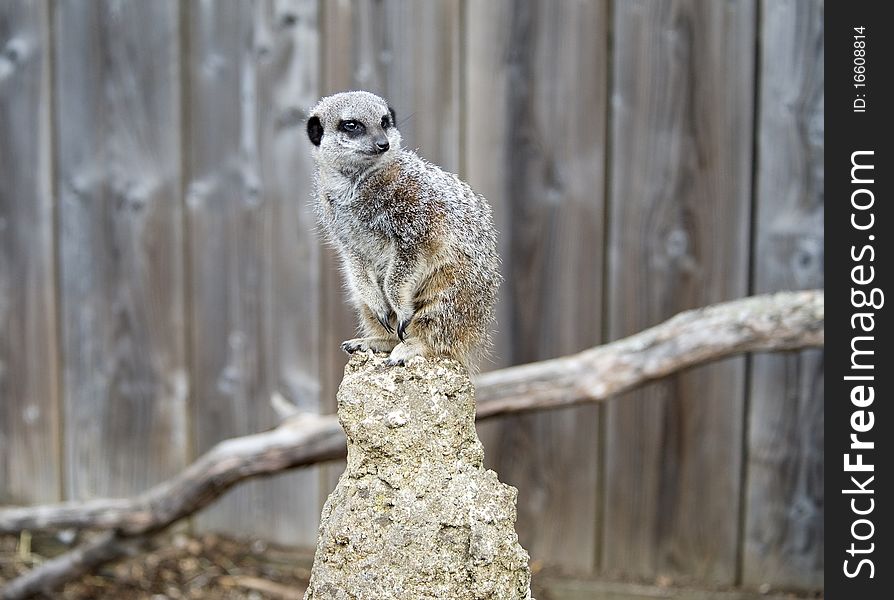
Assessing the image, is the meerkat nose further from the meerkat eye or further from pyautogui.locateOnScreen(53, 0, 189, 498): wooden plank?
pyautogui.locateOnScreen(53, 0, 189, 498): wooden plank

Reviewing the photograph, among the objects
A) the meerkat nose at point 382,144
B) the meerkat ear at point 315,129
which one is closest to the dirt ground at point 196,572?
the meerkat ear at point 315,129

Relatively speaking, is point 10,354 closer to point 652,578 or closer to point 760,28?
point 652,578

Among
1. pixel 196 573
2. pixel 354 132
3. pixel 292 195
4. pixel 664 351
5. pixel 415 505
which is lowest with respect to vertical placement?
pixel 196 573

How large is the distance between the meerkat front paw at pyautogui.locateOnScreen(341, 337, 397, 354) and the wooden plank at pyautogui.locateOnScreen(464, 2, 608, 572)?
3.96 ft

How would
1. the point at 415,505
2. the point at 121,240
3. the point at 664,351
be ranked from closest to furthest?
the point at 415,505, the point at 664,351, the point at 121,240

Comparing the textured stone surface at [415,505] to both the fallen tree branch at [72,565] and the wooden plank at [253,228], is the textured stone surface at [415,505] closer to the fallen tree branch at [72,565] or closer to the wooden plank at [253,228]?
the wooden plank at [253,228]

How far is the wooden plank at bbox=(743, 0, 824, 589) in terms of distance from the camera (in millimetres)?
3512

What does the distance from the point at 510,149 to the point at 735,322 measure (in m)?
0.99

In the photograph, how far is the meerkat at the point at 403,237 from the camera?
2467mm

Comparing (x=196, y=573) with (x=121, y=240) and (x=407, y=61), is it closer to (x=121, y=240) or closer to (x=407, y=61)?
(x=121, y=240)

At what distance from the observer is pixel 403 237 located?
2475 millimetres

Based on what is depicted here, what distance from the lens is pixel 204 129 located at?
3889 mm

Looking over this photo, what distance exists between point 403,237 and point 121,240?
188cm

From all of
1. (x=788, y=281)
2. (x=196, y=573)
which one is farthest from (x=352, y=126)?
(x=196, y=573)
